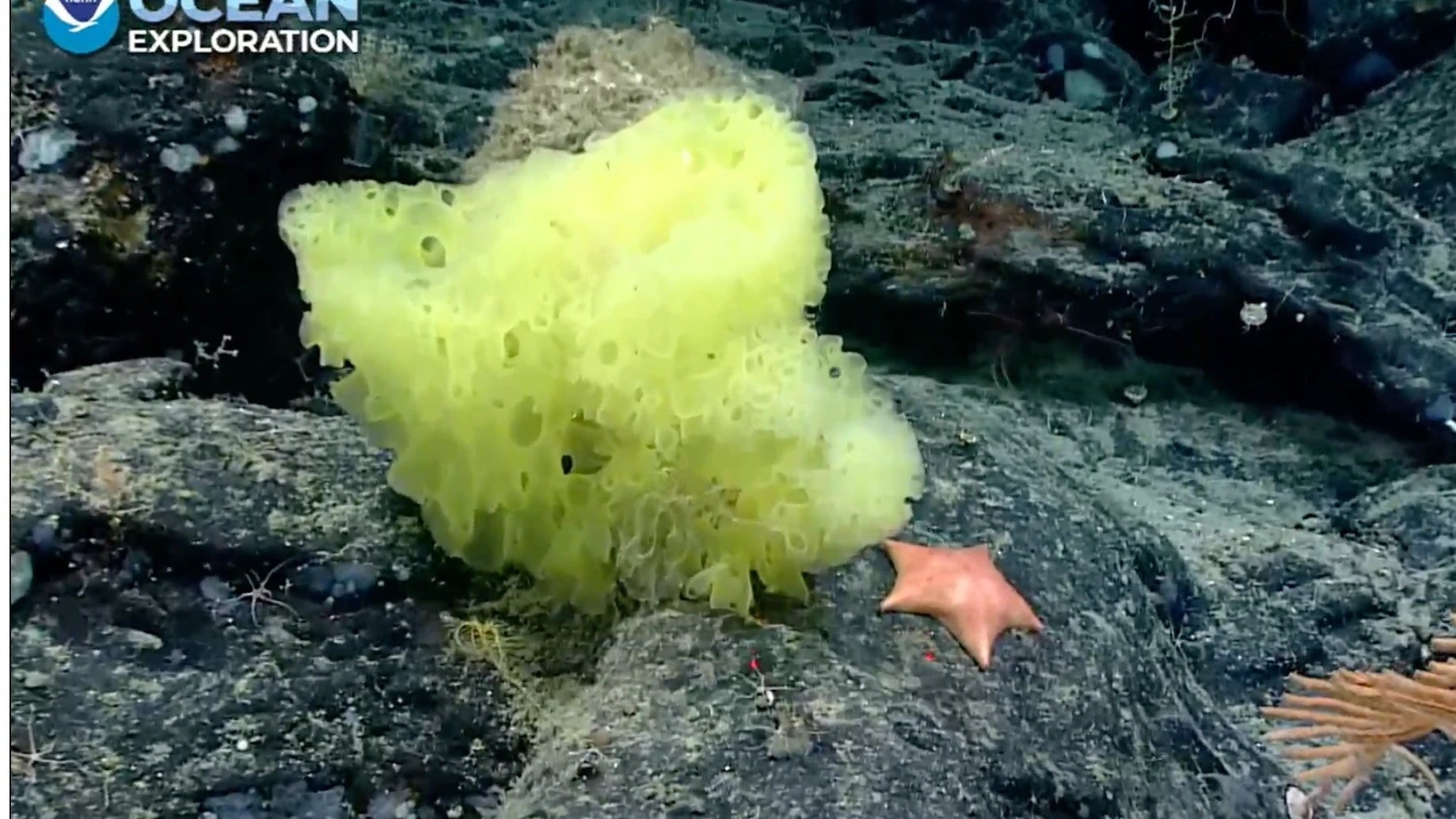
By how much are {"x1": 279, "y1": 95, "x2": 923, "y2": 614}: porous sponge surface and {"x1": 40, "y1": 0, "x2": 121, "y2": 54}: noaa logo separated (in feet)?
1.12

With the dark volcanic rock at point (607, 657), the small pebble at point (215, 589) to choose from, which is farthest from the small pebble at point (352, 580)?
the small pebble at point (215, 589)

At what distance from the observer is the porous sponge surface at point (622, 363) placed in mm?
1158

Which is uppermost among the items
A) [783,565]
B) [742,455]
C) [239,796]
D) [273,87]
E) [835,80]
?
[835,80]

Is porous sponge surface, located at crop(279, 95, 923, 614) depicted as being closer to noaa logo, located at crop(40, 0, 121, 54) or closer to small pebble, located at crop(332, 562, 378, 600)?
small pebble, located at crop(332, 562, 378, 600)

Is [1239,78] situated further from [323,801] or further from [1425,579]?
[323,801]

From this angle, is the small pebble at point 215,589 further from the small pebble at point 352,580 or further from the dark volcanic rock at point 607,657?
the small pebble at point 352,580

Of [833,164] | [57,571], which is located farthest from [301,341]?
[833,164]

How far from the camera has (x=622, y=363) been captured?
3.77 feet

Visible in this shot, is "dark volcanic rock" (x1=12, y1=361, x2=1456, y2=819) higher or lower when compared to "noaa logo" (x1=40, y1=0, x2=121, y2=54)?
lower

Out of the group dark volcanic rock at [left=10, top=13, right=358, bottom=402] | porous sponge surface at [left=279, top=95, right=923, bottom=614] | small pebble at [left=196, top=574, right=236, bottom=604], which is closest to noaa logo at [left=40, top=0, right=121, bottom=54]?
dark volcanic rock at [left=10, top=13, right=358, bottom=402]

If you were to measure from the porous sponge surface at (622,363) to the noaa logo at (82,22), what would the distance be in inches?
13.4

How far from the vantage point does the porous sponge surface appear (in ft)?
3.80

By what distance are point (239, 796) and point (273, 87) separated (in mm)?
821

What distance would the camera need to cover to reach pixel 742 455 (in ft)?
3.89
